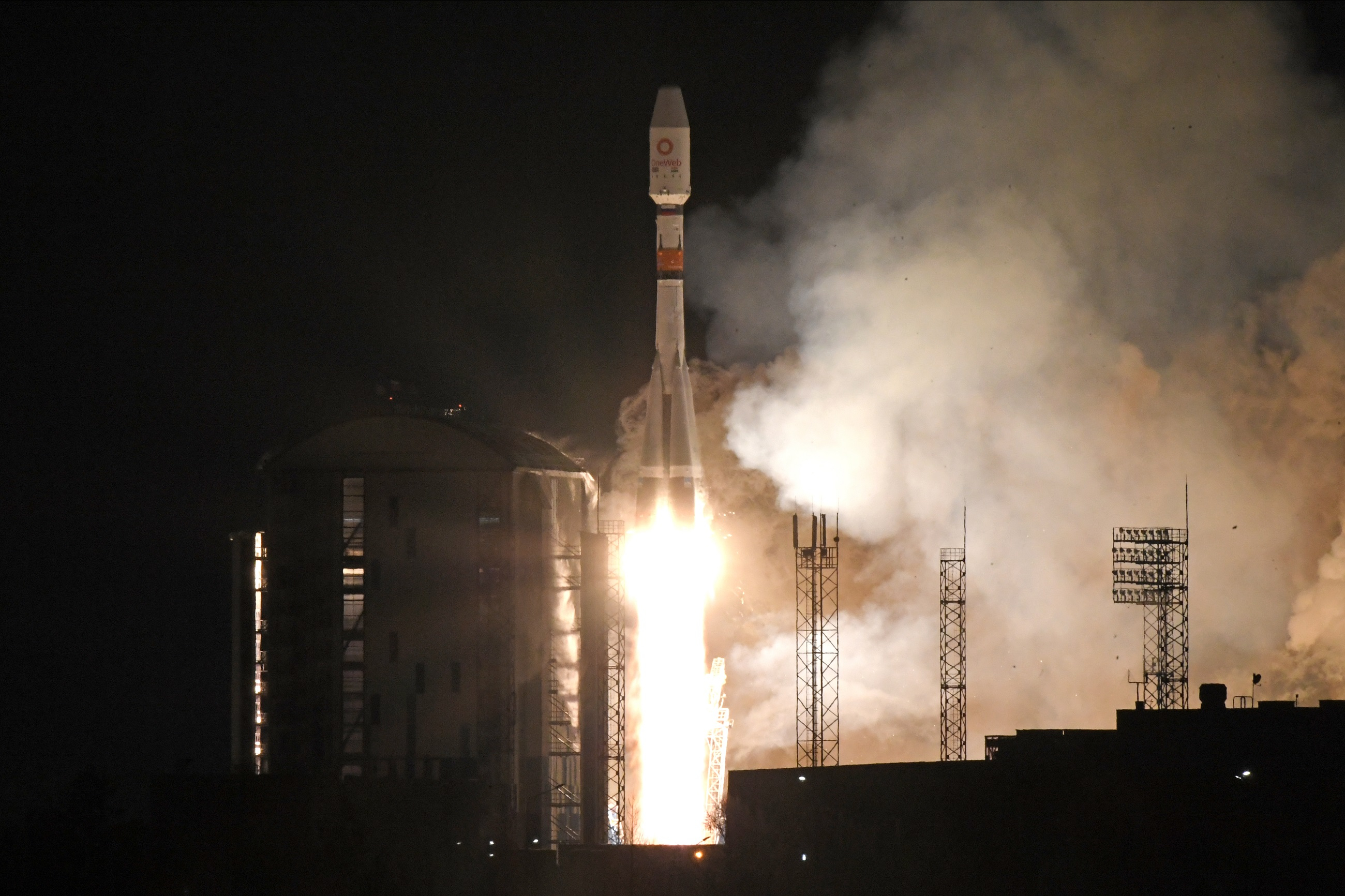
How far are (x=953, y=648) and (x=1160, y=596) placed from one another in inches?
330

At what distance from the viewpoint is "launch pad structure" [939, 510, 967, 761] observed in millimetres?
71188

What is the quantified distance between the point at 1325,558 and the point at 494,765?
26.9 meters

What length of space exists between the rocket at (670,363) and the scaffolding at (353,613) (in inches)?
305

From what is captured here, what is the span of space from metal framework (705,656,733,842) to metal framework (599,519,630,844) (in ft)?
7.87

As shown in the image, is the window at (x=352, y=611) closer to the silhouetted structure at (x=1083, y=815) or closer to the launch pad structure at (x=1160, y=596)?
the silhouetted structure at (x=1083, y=815)

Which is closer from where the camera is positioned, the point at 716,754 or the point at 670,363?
the point at 670,363

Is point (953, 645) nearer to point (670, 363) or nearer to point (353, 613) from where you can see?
point (670, 363)

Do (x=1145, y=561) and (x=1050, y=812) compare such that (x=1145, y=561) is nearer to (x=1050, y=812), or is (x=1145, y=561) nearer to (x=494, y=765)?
(x=1050, y=812)

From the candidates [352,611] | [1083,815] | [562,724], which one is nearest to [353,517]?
[352,611]

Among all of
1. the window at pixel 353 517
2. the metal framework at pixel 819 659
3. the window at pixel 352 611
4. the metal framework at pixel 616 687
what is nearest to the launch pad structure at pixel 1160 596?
the metal framework at pixel 819 659

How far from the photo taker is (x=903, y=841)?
5950 centimetres

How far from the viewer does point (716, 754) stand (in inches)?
2766

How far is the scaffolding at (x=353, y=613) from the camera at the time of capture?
2699 inches

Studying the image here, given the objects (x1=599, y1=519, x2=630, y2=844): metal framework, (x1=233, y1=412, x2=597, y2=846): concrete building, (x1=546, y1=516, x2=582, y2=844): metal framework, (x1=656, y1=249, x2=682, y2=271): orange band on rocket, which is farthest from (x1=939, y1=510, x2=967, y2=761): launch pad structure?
(x1=656, y1=249, x2=682, y2=271): orange band on rocket
